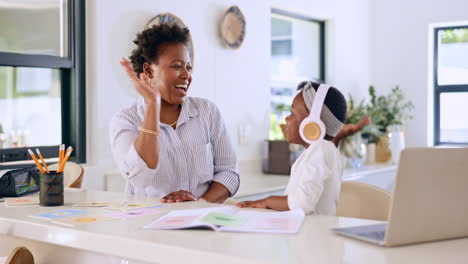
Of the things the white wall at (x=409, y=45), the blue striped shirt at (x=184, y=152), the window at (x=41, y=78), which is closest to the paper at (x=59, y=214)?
the blue striped shirt at (x=184, y=152)

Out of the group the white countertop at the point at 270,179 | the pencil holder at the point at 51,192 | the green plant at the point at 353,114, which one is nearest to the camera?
the pencil holder at the point at 51,192

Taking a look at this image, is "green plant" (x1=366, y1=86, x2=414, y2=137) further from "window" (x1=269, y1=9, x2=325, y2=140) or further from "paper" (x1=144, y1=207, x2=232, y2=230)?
"paper" (x1=144, y1=207, x2=232, y2=230)

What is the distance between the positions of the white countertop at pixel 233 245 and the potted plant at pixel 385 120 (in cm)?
374

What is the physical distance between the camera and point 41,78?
115 inches

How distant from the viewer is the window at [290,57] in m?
4.35

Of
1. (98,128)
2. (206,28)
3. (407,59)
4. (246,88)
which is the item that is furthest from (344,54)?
(98,128)

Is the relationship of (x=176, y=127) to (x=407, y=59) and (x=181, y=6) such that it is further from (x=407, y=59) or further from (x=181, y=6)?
(x=407, y=59)

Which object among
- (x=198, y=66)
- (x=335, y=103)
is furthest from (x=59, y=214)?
(x=198, y=66)

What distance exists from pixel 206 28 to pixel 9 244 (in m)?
2.22

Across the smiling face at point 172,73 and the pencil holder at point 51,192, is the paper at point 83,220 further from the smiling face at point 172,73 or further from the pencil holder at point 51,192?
the smiling face at point 172,73

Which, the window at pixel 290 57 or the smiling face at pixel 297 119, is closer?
the smiling face at pixel 297 119

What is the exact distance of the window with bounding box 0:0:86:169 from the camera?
274 centimetres

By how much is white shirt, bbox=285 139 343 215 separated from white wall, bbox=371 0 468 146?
3.91m

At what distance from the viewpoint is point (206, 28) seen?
3.61 meters
